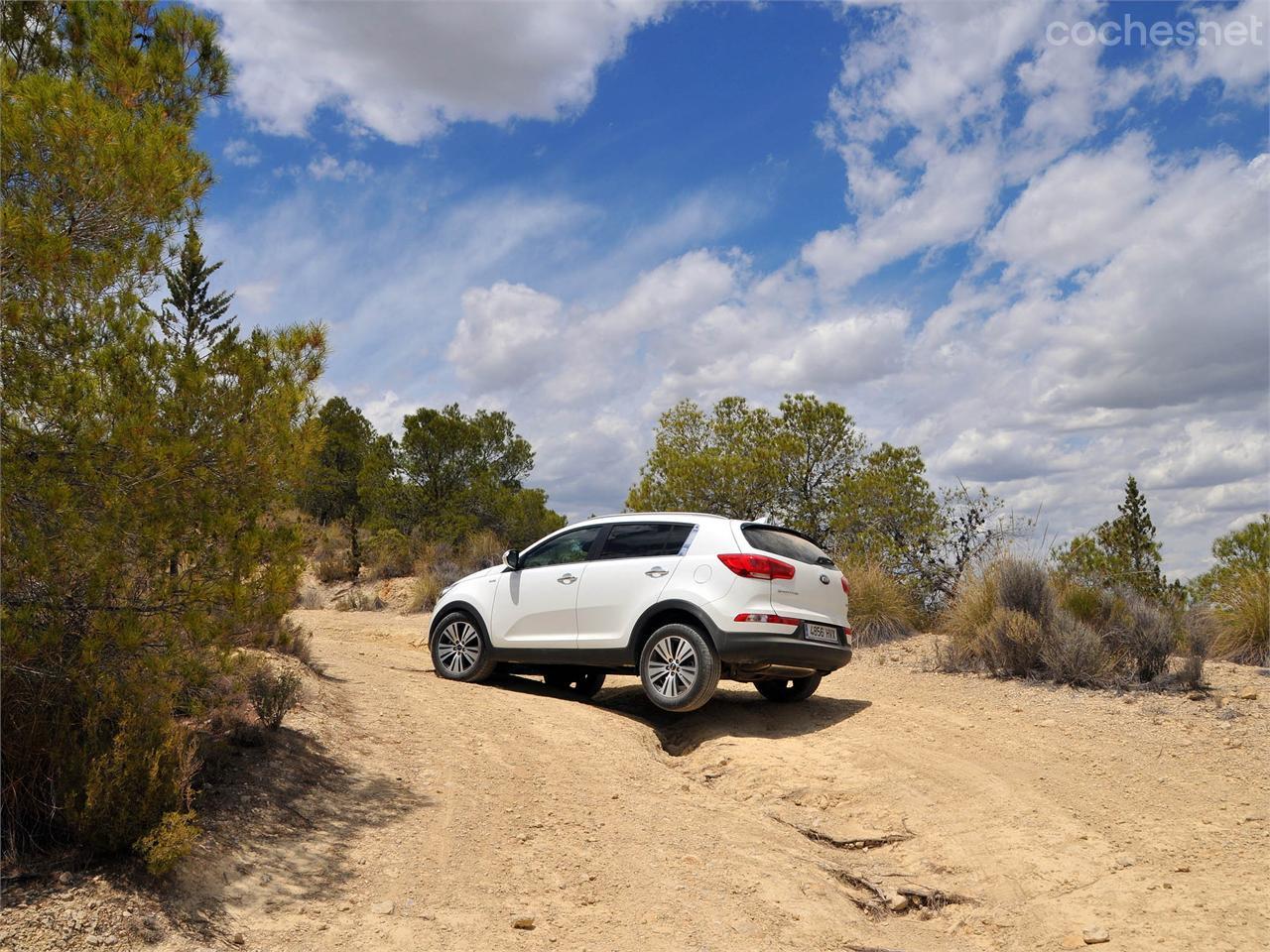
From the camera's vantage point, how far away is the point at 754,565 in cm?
829

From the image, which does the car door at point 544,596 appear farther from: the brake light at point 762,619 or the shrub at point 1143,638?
the shrub at point 1143,638

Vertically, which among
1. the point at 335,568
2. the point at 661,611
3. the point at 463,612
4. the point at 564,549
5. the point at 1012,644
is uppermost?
the point at 335,568

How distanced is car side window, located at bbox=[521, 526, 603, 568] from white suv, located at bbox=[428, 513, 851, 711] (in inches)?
0.5

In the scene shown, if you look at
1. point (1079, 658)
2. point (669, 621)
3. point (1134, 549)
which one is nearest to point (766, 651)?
point (669, 621)

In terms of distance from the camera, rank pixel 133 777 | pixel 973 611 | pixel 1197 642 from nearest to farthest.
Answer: pixel 133 777 → pixel 1197 642 → pixel 973 611

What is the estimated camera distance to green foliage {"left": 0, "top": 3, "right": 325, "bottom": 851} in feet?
15.2

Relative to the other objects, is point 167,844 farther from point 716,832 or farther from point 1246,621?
point 1246,621

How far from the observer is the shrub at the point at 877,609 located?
13.3 meters

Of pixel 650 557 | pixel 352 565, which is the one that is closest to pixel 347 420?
pixel 352 565

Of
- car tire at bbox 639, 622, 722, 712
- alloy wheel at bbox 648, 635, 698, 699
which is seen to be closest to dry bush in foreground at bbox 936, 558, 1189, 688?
car tire at bbox 639, 622, 722, 712

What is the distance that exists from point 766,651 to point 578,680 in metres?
2.87

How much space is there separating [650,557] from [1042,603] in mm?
5064

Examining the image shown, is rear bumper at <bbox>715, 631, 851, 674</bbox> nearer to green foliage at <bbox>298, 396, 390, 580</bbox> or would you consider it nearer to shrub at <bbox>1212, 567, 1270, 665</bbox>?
shrub at <bbox>1212, 567, 1270, 665</bbox>

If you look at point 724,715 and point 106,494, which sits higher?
point 106,494
